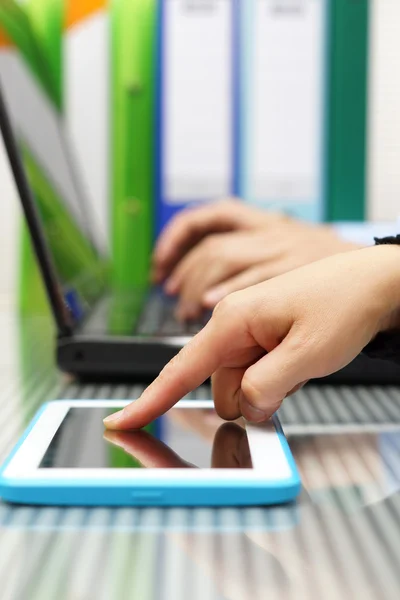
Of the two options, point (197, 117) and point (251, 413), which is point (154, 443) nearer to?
point (251, 413)

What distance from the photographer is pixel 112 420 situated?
44 cm

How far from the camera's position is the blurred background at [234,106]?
4.02ft

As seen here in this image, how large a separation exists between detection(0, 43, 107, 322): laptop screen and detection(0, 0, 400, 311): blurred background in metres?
0.11

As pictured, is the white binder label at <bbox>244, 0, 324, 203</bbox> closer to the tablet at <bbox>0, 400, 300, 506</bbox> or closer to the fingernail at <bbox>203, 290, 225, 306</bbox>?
the fingernail at <bbox>203, 290, 225, 306</bbox>

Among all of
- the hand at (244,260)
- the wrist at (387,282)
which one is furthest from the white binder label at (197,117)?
the wrist at (387,282)

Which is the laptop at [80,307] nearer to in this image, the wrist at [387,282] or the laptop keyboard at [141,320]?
the laptop keyboard at [141,320]

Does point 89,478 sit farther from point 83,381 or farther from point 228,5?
point 228,5

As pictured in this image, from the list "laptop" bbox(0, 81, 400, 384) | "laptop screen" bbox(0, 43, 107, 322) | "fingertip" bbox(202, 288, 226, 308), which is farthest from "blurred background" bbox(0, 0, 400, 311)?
"fingertip" bbox(202, 288, 226, 308)

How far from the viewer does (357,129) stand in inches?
48.9

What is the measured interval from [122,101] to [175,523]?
1.01 m

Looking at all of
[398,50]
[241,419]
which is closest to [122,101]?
[398,50]

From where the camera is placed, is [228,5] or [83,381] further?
[228,5]

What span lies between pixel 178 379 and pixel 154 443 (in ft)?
0.13

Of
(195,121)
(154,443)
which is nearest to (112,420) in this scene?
(154,443)
